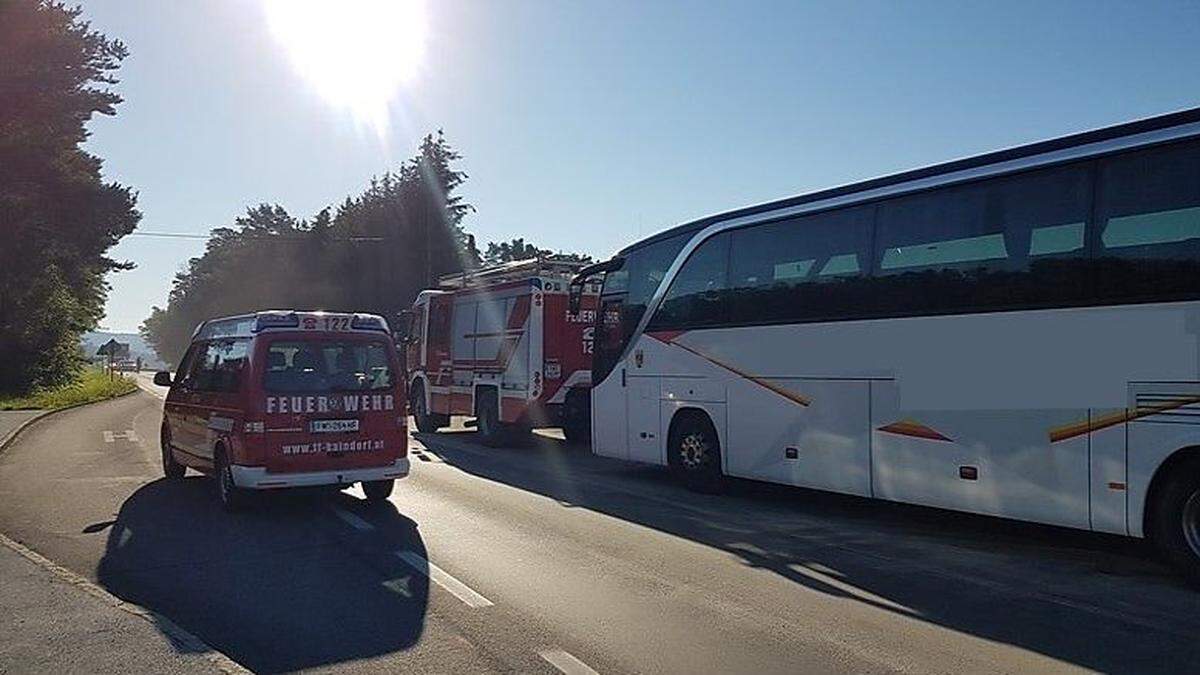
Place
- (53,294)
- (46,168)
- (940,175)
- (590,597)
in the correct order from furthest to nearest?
(53,294) < (46,168) < (940,175) < (590,597)

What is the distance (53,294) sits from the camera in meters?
42.9

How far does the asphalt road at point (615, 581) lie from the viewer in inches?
240

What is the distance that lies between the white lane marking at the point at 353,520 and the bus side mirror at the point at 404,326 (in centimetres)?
1323

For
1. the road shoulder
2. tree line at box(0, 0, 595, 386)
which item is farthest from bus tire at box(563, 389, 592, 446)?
tree line at box(0, 0, 595, 386)

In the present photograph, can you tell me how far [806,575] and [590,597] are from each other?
1.90 meters

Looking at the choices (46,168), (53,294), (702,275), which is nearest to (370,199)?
(53,294)

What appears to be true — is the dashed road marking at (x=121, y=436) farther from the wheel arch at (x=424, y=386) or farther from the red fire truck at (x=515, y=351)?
the red fire truck at (x=515, y=351)

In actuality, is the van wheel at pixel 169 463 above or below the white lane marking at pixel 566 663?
above

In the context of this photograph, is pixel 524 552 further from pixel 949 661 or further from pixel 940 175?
pixel 940 175

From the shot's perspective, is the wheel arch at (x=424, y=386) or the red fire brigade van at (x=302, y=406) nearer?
the red fire brigade van at (x=302, y=406)

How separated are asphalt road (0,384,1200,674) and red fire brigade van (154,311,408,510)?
0.51m

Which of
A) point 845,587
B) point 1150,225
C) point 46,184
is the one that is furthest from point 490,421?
point 46,184

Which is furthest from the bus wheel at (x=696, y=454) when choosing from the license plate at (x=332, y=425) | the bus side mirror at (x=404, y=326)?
the bus side mirror at (x=404, y=326)

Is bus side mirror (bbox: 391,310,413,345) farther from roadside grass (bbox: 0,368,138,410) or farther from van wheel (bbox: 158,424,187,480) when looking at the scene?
roadside grass (bbox: 0,368,138,410)
